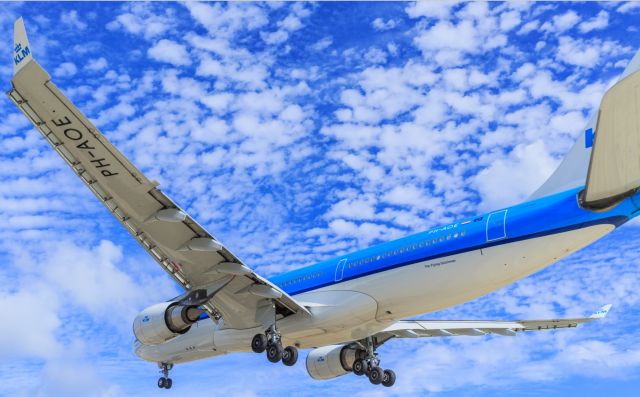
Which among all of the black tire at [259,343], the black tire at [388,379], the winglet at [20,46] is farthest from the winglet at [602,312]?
the winglet at [20,46]

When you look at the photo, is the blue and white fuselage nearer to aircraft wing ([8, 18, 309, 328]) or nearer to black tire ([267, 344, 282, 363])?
aircraft wing ([8, 18, 309, 328])

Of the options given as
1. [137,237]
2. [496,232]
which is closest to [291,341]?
[137,237]

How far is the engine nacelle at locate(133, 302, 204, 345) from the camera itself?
21.7 meters

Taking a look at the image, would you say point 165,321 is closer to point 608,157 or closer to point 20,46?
point 20,46

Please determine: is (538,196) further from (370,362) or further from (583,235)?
(370,362)

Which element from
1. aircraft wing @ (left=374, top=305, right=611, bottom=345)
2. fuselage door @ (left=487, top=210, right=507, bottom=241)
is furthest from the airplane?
aircraft wing @ (left=374, top=305, right=611, bottom=345)

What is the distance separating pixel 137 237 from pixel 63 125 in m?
4.73

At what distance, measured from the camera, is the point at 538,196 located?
766 inches

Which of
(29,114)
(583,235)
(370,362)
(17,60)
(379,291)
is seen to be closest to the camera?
(17,60)

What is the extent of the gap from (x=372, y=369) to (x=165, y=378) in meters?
7.45

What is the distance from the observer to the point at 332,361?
88.1 feet

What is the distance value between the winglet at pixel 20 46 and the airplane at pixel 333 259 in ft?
0.09

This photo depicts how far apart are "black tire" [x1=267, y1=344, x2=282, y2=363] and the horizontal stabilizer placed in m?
9.56

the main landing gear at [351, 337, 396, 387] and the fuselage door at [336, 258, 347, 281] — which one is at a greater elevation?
the fuselage door at [336, 258, 347, 281]
